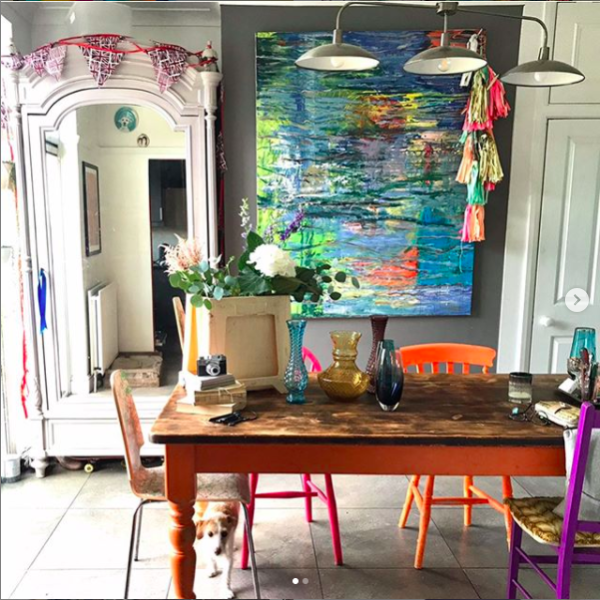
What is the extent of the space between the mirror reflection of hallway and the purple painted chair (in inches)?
75.4

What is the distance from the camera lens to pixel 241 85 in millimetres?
3072

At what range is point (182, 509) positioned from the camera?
5.37ft

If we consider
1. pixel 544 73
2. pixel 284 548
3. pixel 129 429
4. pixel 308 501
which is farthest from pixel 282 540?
pixel 544 73

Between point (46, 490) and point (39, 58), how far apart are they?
84.7 inches

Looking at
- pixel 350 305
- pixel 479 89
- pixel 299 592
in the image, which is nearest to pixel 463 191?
pixel 479 89

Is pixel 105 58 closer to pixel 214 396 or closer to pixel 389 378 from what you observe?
pixel 214 396

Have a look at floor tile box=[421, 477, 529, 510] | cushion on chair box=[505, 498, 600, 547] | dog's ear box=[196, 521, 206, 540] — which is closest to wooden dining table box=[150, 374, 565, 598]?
cushion on chair box=[505, 498, 600, 547]

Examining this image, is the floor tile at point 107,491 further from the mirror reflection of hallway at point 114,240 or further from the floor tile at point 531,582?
the floor tile at point 531,582

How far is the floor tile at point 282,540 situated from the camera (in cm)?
232

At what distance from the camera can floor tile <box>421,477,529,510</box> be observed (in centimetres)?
292

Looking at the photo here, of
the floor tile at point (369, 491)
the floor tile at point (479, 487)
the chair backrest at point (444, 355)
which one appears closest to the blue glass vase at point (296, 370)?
the chair backrest at point (444, 355)

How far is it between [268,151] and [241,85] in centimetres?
38

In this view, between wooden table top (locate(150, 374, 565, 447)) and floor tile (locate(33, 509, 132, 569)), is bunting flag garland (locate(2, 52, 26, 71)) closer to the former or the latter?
wooden table top (locate(150, 374, 565, 447))

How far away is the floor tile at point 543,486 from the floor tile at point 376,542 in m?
0.70
